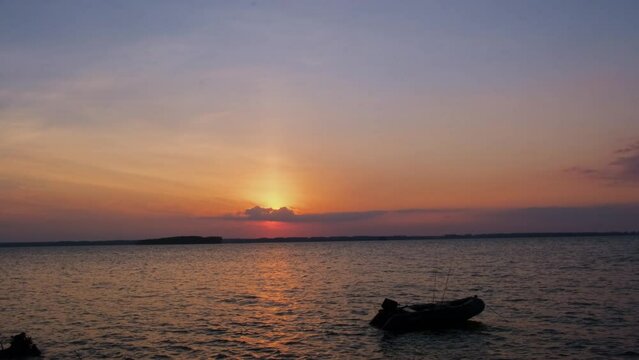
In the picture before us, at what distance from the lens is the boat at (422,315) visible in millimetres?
34250

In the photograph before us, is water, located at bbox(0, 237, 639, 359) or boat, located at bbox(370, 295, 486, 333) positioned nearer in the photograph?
water, located at bbox(0, 237, 639, 359)

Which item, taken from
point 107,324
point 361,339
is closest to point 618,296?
point 361,339

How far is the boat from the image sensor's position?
1348 inches

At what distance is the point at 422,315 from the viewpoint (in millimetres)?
35219

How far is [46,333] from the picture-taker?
3669 centimetres

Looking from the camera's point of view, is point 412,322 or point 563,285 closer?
point 412,322

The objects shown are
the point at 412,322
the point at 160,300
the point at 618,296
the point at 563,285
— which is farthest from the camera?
the point at 563,285

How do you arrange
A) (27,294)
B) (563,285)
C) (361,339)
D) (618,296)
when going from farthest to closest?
(27,294) → (563,285) → (618,296) → (361,339)

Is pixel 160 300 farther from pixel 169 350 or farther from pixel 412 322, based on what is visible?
pixel 412 322

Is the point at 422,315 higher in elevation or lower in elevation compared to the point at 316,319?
higher

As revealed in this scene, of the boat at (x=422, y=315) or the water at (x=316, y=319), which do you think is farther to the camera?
the boat at (x=422, y=315)

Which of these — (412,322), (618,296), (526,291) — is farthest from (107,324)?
(618,296)

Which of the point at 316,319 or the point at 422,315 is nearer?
the point at 422,315

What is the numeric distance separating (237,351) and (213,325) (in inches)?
348
